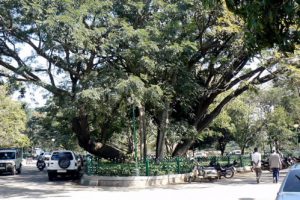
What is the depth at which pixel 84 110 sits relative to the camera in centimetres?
1989

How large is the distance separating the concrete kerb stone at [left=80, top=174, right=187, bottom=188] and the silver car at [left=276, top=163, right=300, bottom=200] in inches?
487

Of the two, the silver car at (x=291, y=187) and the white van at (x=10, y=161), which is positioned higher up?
the white van at (x=10, y=161)

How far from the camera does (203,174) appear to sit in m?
21.9

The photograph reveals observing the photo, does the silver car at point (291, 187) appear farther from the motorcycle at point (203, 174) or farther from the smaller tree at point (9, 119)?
the smaller tree at point (9, 119)

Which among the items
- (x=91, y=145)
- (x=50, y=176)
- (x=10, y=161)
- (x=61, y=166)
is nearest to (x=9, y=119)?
(x=10, y=161)

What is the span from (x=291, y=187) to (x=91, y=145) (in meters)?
19.9

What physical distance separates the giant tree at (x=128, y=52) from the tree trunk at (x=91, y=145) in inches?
3.7

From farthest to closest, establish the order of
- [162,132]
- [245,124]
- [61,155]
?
[245,124] → [61,155] → [162,132]

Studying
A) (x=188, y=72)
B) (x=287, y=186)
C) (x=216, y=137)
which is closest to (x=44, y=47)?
(x=188, y=72)

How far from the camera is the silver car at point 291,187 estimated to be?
7.26 meters

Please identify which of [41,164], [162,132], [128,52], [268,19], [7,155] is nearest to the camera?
[268,19]

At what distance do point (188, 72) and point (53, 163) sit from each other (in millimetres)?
9844

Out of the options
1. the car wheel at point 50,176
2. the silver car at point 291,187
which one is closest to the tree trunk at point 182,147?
the car wheel at point 50,176

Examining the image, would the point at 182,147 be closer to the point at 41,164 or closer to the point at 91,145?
the point at 91,145
